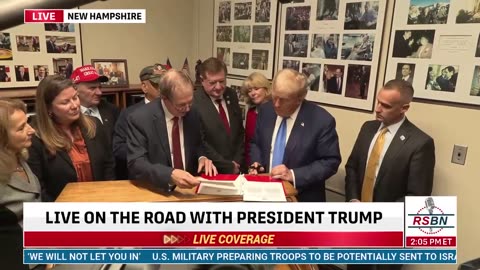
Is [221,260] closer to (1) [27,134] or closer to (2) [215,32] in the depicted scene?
(1) [27,134]

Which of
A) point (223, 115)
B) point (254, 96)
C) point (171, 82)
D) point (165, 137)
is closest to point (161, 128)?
point (165, 137)

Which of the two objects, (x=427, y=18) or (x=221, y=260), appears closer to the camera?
(x=221, y=260)

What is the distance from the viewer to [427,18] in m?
2.13

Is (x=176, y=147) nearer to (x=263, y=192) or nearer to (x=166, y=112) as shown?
(x=166, y=112)

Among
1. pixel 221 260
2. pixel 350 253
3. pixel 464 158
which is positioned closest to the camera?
pixel 221 260

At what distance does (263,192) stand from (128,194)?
566mm

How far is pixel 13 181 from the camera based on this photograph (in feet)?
4.75

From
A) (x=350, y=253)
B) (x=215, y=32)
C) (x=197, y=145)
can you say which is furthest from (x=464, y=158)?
(x=215, y=32)

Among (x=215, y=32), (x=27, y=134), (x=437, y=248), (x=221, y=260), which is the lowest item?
(x=437, y=248)

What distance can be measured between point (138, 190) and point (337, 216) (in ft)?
2.82

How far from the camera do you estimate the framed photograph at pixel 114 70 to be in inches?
133

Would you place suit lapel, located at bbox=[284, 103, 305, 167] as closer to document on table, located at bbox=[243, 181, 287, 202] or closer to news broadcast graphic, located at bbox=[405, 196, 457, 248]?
document on table, located at bbox=[243, 181, 287, 202]

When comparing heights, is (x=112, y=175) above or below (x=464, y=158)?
below

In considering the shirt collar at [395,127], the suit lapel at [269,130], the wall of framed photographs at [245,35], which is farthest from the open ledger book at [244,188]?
the wall of framed photographs at [245,35]
